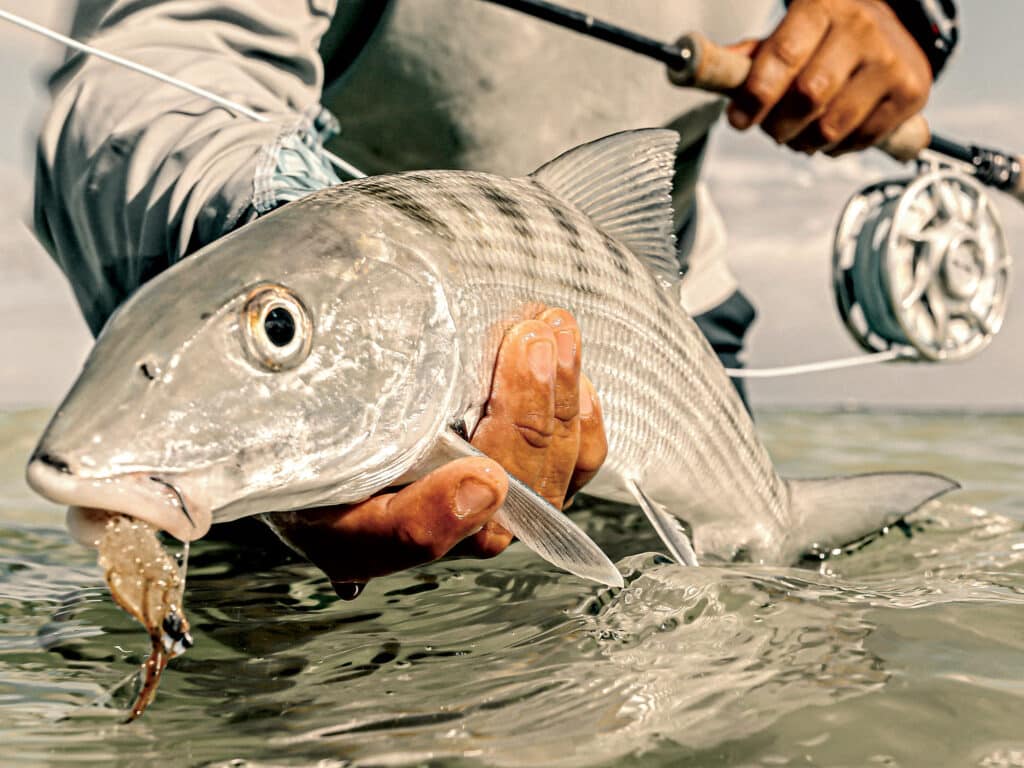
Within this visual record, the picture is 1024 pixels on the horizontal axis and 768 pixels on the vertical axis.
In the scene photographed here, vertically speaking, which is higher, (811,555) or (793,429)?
(811,555)

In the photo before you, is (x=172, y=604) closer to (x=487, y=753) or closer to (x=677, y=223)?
(x=487, y=753)

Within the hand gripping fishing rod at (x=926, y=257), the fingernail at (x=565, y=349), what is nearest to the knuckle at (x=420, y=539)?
the fingernail at (x=565, y=349)

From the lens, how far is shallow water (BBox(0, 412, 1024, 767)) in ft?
4.36

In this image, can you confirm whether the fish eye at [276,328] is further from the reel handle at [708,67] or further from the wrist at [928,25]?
the wrist at [928,25]

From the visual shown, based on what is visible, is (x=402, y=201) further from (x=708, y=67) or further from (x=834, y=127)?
(x=834, y=127)

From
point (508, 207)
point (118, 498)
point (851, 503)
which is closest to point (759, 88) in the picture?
point (851, 503)

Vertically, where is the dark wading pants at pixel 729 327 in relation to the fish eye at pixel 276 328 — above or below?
below

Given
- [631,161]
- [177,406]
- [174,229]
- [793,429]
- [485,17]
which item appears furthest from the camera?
[793,429]

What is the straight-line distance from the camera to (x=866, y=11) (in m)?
3.01

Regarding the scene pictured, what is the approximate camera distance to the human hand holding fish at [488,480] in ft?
5.07

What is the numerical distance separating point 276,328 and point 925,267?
9.03ft

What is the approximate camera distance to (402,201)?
1.59 m

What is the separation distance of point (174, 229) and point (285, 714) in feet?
2.93

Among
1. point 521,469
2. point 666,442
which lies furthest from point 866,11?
point 521,469
